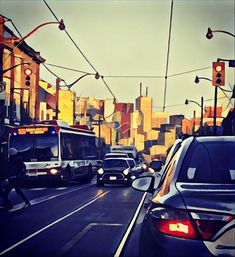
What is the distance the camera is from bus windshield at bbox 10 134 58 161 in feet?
91.1

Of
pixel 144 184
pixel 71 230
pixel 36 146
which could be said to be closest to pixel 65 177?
pixel 36 146

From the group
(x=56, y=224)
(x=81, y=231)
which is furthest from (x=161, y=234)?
(x=56, y=224)

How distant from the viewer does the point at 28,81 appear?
2561 cm

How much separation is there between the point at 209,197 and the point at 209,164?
892 mm

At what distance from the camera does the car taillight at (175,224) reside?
3.84 metres

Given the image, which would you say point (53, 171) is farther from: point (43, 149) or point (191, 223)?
point (191, 223)

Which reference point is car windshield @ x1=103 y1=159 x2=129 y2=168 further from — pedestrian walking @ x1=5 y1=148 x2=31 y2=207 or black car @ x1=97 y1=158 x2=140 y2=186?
pedestrian walking @ x1=5 y1=148 x2=31 y2=207

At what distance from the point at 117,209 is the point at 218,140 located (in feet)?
35.4

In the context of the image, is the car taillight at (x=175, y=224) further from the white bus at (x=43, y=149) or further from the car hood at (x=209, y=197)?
the white bus at (x=43, y=149)

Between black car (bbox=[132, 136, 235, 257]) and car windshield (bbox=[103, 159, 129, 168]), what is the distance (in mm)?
25143

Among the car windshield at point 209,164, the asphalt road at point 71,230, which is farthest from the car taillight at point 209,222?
the asphalt road at point 71,230

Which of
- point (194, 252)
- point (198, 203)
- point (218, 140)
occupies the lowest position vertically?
point (194, 252)

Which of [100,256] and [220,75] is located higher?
[220,75]

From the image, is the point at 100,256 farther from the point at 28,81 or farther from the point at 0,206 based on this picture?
the point at 28,81
